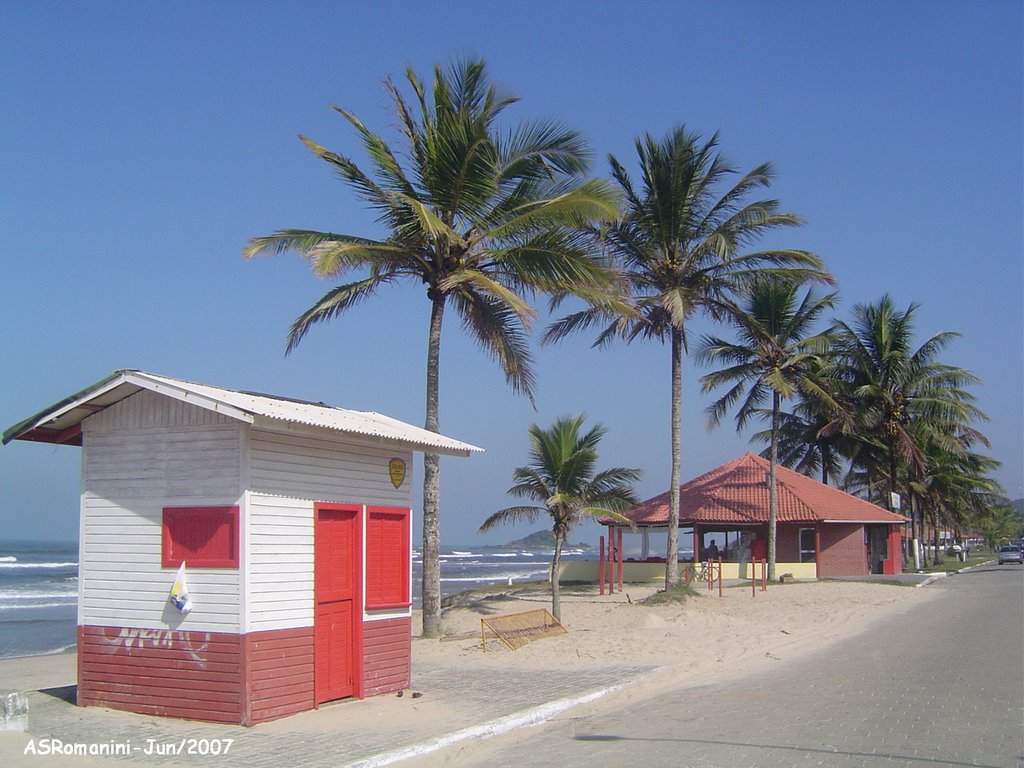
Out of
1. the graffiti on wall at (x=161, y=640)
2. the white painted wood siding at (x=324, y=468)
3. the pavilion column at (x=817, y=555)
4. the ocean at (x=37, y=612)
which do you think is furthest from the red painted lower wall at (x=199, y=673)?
the pavilion column at (x=817, y=555)

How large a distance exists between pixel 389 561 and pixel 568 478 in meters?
8.93

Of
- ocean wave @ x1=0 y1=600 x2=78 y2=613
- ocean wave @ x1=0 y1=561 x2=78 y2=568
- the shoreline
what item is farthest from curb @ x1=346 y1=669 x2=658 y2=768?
ocean wave @ x1=0 y1=561 x2=78 y2=568

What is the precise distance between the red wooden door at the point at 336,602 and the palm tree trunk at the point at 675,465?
16.1 metres

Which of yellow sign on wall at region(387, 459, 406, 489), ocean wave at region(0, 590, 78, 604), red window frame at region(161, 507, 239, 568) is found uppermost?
yellow sign on wall at region(387, 459, 406, 489)

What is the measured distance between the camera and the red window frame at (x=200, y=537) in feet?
32.6

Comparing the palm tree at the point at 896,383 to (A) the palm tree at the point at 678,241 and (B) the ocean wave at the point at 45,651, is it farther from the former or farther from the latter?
(B) the ocean wave at the point at 45,651

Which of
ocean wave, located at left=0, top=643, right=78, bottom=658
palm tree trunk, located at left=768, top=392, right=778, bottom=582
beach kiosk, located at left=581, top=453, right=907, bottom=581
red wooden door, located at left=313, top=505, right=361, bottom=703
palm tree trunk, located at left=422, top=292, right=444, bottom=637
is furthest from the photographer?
beach kiosk, located at left=581, top=453, right=907, bottom=581

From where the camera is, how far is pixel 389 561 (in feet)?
39.3

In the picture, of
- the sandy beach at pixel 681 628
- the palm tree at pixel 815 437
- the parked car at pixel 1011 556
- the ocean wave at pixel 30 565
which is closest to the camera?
the sandy beach at pixel 681 628

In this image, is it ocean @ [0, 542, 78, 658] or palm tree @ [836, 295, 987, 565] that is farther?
palm tree @ [836, 295, 987, 565]

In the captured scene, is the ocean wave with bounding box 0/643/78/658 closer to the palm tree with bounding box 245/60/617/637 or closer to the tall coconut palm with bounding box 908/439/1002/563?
the palm tree with bounding box 245/60/617/637

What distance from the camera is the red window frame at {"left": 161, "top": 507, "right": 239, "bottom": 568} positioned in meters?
9.93

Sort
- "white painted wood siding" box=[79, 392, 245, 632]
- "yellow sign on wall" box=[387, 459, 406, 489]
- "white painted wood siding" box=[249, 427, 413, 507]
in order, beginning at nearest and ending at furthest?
"white painted wood siding" box=[79, 392, 245, 632]
"white painted wood siding" box=[249, 427, 413, 507]
"yellow sign on wall" box=[387, 459, 406, 489]

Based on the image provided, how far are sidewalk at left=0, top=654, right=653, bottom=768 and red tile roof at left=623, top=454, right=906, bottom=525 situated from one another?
23.2 metres
